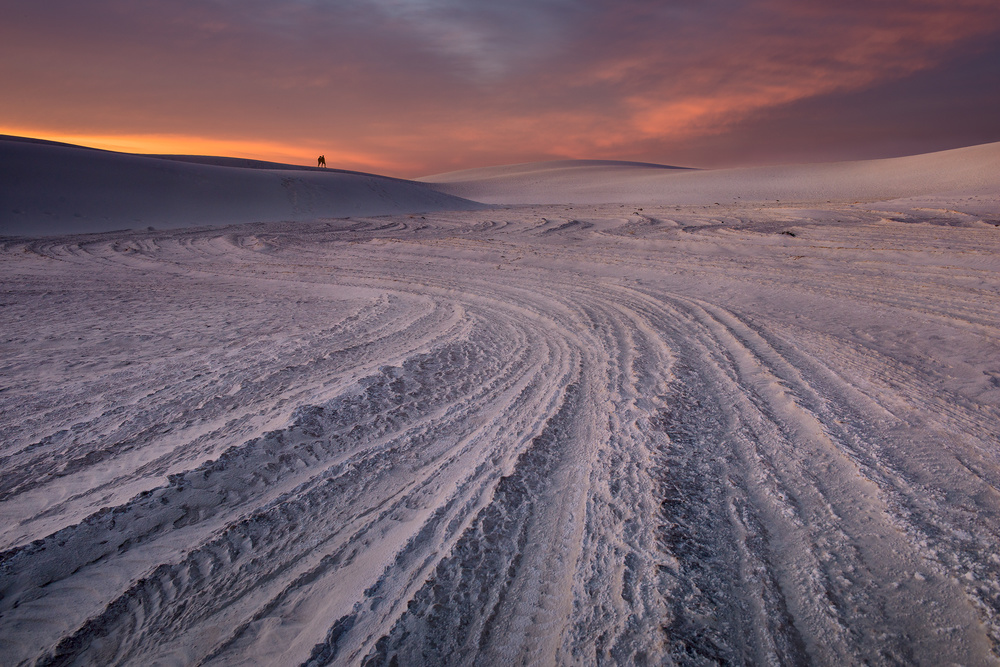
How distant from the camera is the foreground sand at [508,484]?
1.78 metres

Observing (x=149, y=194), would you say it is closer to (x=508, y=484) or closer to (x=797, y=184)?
(x=508, y=484)

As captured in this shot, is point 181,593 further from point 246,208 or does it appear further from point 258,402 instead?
point 246,208

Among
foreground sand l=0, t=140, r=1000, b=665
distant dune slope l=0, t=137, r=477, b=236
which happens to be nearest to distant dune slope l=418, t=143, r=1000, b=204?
distant dune slope l=0, t=137, r=477, b=236

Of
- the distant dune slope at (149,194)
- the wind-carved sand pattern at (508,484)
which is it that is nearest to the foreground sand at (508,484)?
the wind-carved sand pattern at (508,484)

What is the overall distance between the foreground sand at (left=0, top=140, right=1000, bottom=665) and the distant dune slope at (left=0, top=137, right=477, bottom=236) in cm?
1741

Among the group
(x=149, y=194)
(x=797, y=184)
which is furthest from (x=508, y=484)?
(x=797, y=184)

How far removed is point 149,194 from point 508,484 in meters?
26.7

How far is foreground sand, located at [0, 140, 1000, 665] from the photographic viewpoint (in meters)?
1.78

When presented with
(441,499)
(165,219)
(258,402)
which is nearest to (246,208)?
(165,219)

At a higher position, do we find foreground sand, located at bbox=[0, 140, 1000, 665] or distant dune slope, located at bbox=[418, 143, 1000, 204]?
distant dune slope, located at bbox=[418, 143, 1000, 204]

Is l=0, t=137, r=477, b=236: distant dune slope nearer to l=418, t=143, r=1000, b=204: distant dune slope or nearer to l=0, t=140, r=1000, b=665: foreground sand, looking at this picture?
l=418, t=143, r=1000, b=204: distant dune slope

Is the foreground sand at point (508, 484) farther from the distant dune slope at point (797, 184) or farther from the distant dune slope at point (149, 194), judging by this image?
the distant dune slope at point (797, 184)

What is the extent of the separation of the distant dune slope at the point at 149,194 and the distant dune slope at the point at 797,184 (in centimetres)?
1376

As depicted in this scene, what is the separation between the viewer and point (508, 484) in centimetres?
260
